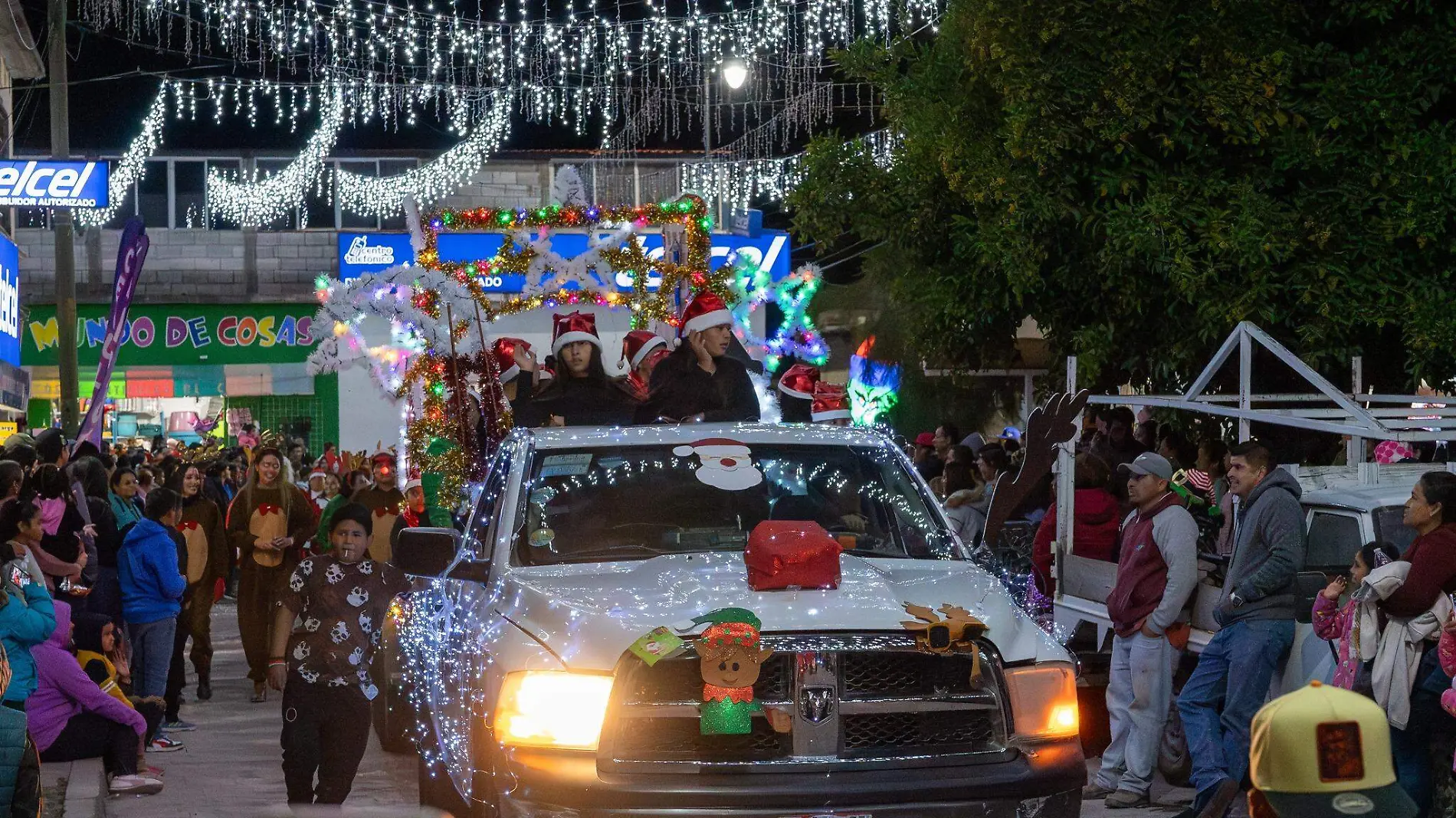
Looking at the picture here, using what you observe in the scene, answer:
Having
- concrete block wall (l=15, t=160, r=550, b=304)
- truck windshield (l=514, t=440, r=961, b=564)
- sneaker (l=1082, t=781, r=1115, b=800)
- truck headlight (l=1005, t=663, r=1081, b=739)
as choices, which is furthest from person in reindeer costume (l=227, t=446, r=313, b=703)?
concrete block wall (l=15, t=160, r=550, b=304)

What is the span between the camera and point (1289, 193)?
42.9ft

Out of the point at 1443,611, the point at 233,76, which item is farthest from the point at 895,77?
the point at 233,76

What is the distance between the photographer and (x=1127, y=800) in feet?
28.5

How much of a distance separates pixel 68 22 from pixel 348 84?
3895 mm

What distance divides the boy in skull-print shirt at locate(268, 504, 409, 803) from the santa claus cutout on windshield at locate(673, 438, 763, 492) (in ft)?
5.76

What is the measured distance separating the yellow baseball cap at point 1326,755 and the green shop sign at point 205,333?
3098 cm

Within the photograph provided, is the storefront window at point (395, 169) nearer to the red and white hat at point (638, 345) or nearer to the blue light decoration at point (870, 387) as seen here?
the blue light decoration at point (870, 387)

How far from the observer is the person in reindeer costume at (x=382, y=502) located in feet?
46.8

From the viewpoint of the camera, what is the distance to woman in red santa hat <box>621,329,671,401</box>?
31.9 feet

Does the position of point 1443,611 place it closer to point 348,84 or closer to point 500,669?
point 500,669

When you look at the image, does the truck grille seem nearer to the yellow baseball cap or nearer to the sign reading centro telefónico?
the yellow baseball cap

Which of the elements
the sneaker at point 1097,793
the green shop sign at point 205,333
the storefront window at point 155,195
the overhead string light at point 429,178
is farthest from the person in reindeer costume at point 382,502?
the storefront window at point 155,195

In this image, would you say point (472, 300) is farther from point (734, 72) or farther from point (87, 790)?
point (734, 72)

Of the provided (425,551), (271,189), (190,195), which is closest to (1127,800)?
(425,551)
